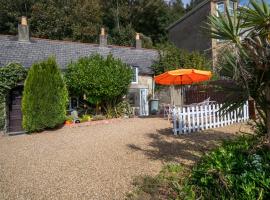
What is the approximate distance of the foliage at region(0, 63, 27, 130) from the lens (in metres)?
14.4

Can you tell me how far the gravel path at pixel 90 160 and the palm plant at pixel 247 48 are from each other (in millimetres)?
2548

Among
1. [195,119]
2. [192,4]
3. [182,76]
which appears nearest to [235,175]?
[195,119]

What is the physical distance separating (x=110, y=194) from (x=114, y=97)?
12.8 meters

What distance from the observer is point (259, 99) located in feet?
15.9

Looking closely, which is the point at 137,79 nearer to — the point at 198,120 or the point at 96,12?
the point at 198,120

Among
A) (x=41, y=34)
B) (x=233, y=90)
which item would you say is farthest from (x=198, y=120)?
(x=41, y=34)

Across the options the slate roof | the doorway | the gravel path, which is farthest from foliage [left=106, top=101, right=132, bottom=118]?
the gravel path

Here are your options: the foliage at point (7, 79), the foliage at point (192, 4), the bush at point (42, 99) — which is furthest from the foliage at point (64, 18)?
the bush at point (42, 99)

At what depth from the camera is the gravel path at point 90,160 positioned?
213 inches

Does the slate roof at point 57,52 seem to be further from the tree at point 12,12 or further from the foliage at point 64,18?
the tree at point 12,12

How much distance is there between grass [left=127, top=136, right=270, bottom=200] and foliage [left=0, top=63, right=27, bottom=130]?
1111cm

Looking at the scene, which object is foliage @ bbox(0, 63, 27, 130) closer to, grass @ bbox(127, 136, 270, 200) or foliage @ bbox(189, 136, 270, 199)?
grass @ bbox(127, 136, 270, 200)

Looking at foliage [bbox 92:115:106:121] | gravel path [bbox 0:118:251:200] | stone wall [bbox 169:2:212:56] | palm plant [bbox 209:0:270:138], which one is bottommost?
gravel path [bbox 0:118:251:200]

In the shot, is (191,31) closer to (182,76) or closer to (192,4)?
(182,76)
